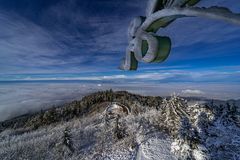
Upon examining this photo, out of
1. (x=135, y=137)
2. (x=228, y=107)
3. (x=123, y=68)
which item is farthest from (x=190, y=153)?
(x=123, y=68)

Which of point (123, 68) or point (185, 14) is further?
point (123, 68)

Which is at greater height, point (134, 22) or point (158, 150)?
point (134, 22)

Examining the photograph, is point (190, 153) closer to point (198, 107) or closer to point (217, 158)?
point (217, 158)

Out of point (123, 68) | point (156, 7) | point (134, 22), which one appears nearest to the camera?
point (156, 7)

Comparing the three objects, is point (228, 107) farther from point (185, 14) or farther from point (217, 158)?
point (185, 14)

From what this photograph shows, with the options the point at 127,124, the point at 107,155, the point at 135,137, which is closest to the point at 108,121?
the point at 127,124

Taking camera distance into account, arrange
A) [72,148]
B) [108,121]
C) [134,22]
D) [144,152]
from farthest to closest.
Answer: [108,121], [72,148], [144,152], [134,22]

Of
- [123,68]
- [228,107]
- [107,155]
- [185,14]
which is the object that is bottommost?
[107,155]
